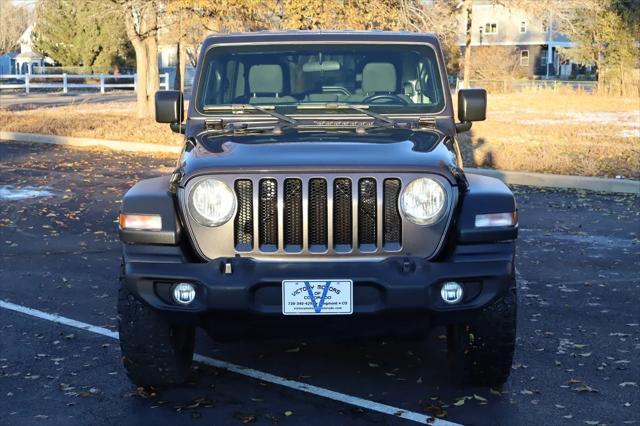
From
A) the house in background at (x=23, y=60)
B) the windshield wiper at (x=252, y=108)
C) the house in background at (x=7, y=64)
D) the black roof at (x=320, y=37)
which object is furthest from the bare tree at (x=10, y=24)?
the windshield wiper at (x=252, y=108)

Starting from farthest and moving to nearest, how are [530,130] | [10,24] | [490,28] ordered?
[490,28], [10,24], [530,130]

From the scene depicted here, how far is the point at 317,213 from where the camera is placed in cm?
458

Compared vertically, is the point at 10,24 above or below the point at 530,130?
above

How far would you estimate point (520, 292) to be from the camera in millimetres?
7484

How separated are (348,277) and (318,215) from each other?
348 mm

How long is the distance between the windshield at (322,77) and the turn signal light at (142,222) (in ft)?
4.84

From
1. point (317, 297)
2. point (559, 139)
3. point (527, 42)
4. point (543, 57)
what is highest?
point (527, 42)

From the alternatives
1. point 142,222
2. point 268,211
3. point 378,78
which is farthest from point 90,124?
point 268,211

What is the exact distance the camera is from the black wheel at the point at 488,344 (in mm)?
4836

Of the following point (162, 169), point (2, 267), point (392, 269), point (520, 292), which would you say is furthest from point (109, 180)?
point (392, 269)

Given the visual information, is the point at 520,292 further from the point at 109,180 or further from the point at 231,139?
the point at 109,180

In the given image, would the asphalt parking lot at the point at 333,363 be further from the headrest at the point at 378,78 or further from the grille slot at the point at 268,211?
the headrest at the point at 378,78

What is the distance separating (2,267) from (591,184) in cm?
836

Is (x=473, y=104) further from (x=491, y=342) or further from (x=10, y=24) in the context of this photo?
(x=10, y=24)
